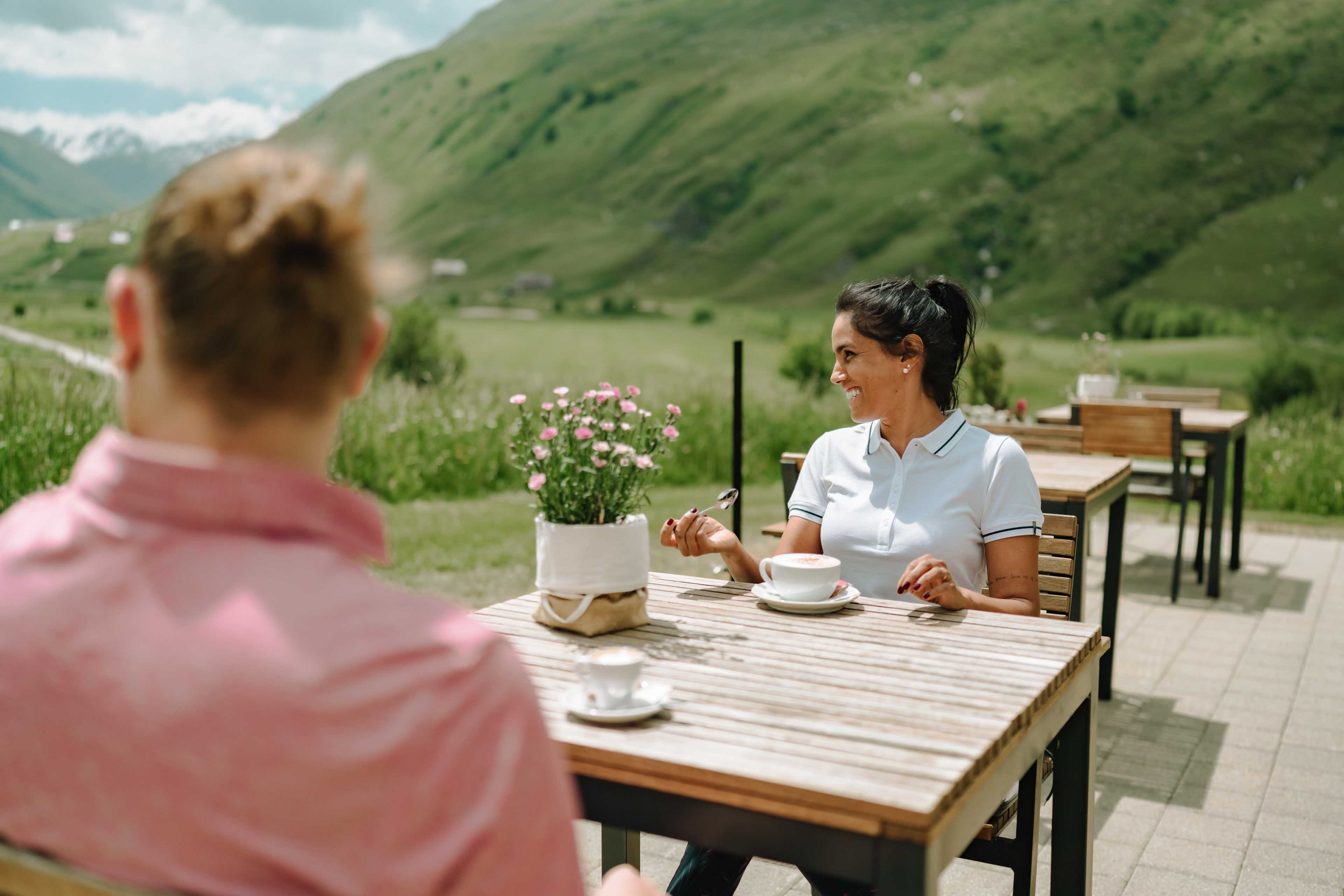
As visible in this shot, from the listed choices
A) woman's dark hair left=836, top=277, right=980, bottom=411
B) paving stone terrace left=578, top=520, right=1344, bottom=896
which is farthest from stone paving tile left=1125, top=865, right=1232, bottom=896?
woman's dark hair left=836, top=277, right=980, bottom=411

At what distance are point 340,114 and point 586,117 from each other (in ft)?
100

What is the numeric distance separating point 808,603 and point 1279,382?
1474 centimetres

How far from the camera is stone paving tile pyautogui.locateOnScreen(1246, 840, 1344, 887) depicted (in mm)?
2744

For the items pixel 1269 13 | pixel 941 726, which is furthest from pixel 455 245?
pixel 941 726

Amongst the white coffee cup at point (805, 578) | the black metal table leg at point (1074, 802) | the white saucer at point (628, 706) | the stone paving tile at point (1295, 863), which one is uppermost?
the white coffee cup at point (805, 578)

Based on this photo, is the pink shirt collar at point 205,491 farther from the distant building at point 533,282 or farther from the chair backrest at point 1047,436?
the distant building at point 533,282

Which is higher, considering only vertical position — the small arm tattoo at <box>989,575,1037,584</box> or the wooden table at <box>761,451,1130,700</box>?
the small arm tattoo at <box>989,575,1037,584</box>

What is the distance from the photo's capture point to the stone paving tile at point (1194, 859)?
278 centimetres

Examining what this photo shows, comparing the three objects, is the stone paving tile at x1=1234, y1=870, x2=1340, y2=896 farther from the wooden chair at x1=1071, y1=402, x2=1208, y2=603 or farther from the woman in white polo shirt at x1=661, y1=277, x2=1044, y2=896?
the wooden chair at x1=1071, y1=402, x2=1208, y2=603

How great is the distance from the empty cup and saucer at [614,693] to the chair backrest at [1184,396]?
18.0 ft

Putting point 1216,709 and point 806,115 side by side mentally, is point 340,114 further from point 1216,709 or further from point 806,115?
point 1216,709

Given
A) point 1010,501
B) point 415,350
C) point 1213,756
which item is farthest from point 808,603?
point 415,350

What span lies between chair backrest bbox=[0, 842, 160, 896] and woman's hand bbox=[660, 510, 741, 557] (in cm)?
138

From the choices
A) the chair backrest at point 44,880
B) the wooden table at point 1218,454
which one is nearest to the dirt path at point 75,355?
the chair backrest at point 44,880
